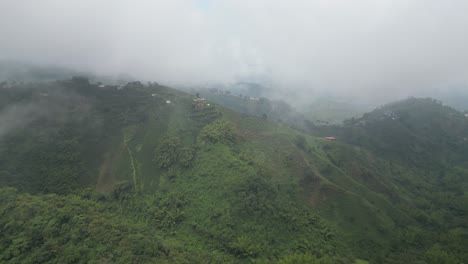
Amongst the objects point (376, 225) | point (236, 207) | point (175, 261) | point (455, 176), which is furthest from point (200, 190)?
point (455, 176)

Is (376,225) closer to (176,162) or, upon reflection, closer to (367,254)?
(367,254)

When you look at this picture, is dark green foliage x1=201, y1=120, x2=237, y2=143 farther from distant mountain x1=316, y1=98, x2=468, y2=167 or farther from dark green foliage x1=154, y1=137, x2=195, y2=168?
distant mountain x1=316, y1=98, x2=468, y2=167

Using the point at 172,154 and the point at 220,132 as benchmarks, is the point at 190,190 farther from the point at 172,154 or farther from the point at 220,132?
the point at 220,132

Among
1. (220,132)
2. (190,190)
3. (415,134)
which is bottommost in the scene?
(190,190)

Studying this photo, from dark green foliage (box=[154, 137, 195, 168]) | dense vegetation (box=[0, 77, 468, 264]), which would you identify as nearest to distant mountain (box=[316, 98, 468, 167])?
dense vegetation (box=[0, 77, 468, 264])

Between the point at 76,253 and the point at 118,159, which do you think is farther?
the point at 118,159

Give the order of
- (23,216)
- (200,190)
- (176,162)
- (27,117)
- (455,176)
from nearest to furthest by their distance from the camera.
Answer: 1. (23,216)
2. (200,190)
3. (176,162)
4. (27,117)
5. (455,176)

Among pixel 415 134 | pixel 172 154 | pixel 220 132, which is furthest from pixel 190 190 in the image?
pixel 415 134

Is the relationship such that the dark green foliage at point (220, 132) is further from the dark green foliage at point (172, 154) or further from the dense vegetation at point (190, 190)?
the dark green foliage at point (172, 154)

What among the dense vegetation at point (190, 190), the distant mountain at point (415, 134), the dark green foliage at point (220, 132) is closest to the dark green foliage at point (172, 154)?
the dense vegetation at point (190, 190)
